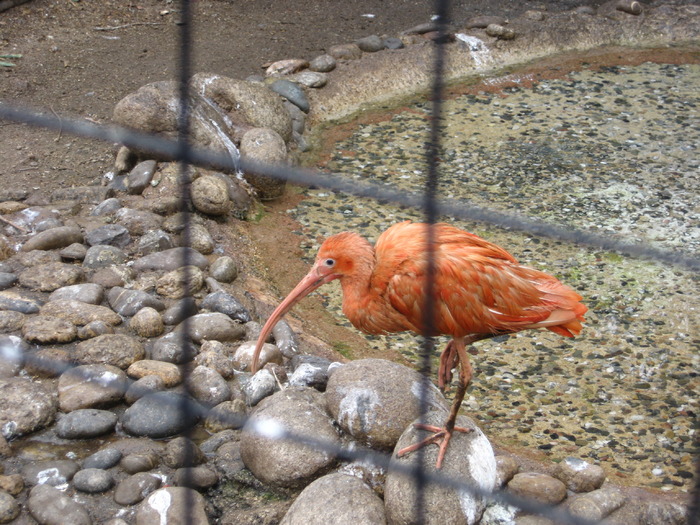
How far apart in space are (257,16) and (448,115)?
2076 mm

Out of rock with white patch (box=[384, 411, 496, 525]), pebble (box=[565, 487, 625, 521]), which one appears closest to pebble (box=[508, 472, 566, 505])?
pebble (box=[565, 487, 625, 521])

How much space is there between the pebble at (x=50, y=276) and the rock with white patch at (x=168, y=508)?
1267 millimetres

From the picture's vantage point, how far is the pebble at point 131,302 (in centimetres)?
333

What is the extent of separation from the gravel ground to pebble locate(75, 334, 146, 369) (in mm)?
1094

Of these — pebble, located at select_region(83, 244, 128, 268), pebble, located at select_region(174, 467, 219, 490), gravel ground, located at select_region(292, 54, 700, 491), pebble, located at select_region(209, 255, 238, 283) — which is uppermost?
pebble, located at select_region(174, 467, 219, 490)

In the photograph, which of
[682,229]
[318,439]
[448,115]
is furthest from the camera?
[448,115]

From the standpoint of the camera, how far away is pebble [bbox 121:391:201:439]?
277 centimetres

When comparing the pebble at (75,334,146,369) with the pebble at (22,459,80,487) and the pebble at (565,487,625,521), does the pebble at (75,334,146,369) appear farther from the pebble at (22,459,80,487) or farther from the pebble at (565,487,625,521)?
the pebble at (565,487,625,521)

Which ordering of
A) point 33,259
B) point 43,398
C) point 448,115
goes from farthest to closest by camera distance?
point 448,115, point 33,259, point 43,398

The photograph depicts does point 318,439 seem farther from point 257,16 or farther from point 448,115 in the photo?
point 257,16

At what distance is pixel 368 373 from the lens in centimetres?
270

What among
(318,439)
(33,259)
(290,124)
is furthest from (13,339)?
(290,124)

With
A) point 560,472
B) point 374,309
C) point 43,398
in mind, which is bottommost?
point 560,472

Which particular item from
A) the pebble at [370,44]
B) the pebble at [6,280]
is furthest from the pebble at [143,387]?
the pebble at [370,44]
